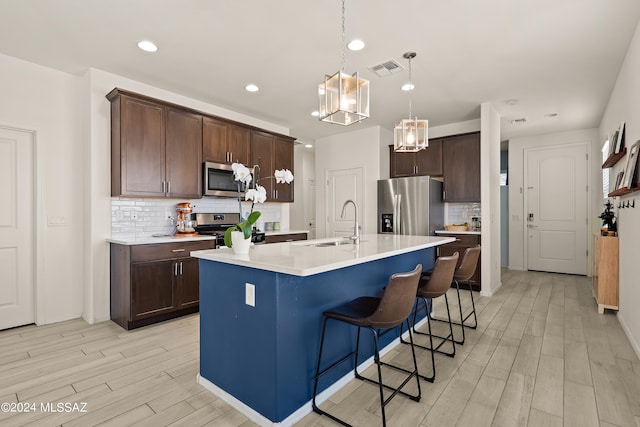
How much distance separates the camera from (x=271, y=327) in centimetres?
178

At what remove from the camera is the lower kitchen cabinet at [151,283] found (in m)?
3.23

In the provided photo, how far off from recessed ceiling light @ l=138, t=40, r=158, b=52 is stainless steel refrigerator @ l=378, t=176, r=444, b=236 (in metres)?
3.83

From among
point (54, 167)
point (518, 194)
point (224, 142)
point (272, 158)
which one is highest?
point (224, 142)

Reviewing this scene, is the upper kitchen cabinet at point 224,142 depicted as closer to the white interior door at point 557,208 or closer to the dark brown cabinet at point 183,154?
the dark brown cabinet at point 183,154

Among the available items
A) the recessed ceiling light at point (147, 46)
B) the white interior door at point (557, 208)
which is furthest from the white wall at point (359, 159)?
the recessed ceiling light at point (147, 46)

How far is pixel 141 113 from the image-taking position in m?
Result: 3.56

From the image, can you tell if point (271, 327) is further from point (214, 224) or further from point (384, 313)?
point (214, 224)

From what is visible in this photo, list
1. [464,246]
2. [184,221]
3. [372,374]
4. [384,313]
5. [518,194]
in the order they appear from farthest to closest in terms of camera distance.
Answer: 1. [518,194]
2. [464,246]
3. [184,221]
4. [372,374]
5. [384,313]

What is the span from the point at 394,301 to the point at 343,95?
1333 mm

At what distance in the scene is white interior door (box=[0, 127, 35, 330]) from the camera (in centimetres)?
326

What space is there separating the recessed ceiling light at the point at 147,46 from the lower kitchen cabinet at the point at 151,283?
187 cm

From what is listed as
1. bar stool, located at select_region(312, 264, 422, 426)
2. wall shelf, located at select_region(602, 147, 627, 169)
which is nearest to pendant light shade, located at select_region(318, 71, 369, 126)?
bar stool, located at select_region(312, 264, 422, 426)

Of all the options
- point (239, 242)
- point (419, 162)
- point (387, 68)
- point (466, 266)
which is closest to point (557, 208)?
point (419, 162)

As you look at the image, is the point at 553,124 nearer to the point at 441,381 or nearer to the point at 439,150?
the point at 439,150
